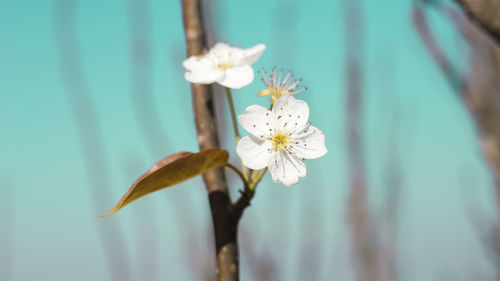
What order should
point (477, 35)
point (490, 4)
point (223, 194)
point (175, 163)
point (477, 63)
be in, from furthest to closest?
point (477, 63) → point (477, 35) → point (490, 4) → point (223, 194) → point (175, 163)

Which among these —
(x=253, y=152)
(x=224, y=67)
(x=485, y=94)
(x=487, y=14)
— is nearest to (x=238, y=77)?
(x=224, y=67)

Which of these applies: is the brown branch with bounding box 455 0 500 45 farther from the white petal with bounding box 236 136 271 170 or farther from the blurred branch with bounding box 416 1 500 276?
the white petal with bounding box 236 136 271 170

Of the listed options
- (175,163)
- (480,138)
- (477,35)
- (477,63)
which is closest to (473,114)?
(480,138)

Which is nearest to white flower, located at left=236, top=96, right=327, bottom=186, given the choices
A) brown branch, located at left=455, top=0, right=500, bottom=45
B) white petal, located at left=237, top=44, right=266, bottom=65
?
white petal, located at left=237, top=44, right=266, bottom=65

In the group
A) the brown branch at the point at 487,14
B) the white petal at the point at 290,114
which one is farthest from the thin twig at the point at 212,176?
the brown branch at the point at 487,14

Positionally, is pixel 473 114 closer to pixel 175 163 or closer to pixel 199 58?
pixel 199 58

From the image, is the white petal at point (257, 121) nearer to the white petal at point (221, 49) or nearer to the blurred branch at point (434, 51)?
the white petal at point (221, 49)
